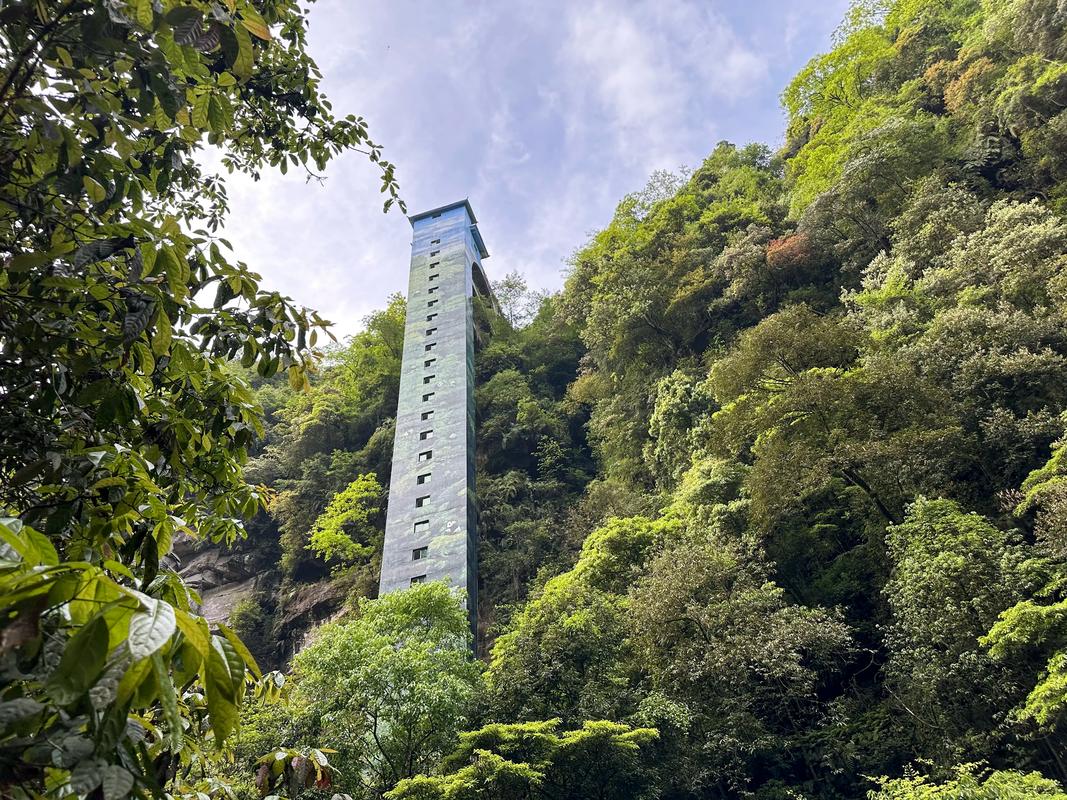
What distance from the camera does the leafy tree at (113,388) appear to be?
0.74m

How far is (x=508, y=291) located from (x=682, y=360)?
11366 millimetres

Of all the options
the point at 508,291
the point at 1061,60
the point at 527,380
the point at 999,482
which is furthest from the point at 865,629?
the point at 508,291

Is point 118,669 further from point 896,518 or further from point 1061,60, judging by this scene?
point 1061,60

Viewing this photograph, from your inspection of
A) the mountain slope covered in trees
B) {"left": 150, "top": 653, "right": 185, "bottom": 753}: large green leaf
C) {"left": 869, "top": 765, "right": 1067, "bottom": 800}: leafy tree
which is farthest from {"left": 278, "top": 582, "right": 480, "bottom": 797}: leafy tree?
{"left": 150, "top": 653, "right": 185, "bottom": 753}: large green leaf

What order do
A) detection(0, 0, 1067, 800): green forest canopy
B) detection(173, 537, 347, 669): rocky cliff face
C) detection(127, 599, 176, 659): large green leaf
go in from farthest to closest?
1. detection(173, 537, 347, 669): rocky cliff face
2. detection(0, 0, 1067, 800): green forest canopy
3. detection(127, 599, 176, 659): large green leaf

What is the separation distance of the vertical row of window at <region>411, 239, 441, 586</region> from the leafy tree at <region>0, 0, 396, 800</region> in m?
10.3

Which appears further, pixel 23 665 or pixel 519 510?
pixel 519 510

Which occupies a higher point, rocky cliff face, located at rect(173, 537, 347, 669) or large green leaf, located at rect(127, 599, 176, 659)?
rocky cliff face, located at rect(173, 537, 347, 669)

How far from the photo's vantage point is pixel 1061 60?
12.1m

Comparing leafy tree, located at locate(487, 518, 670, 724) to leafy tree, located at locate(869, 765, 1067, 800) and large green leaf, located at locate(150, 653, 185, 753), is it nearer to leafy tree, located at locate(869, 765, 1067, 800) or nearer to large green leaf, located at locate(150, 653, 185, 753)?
leafy tree, located at locate(869, 765, 1067, 800)

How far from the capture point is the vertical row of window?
14273 mm

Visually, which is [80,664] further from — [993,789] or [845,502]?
[845,502]

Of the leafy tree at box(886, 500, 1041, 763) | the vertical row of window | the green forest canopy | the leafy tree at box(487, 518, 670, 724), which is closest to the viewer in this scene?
the green forest canopy

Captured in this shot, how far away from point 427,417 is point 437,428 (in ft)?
1.87
